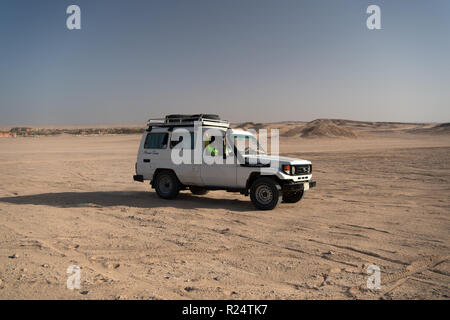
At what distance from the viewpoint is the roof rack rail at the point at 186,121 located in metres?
11.1

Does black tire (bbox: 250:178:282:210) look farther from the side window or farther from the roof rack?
the roof rack

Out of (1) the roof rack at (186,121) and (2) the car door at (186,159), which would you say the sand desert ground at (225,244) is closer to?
(2) the car door at (186,159)

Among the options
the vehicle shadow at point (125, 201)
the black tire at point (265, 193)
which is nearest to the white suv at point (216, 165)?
the black tire at point (265, 193)

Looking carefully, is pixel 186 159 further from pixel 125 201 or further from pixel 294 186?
pixel 294 186

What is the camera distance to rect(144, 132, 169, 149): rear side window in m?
11.5

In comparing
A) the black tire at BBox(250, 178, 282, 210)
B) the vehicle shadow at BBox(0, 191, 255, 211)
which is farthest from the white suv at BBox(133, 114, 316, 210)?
the vehicle shadow at BBox(0, 191, 255, 211)

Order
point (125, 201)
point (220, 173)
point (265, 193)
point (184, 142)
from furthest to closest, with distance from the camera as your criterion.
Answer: point (125, 201), point (184, 142), point (220, 173), point (265, 193)

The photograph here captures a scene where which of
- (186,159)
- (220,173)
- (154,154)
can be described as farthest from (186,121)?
(220,173)

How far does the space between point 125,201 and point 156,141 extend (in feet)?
6.62

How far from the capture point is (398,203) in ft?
34.3

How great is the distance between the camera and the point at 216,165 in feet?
34.6

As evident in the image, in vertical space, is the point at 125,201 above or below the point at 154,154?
below

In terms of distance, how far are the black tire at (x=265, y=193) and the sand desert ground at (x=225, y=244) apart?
0.23 m
